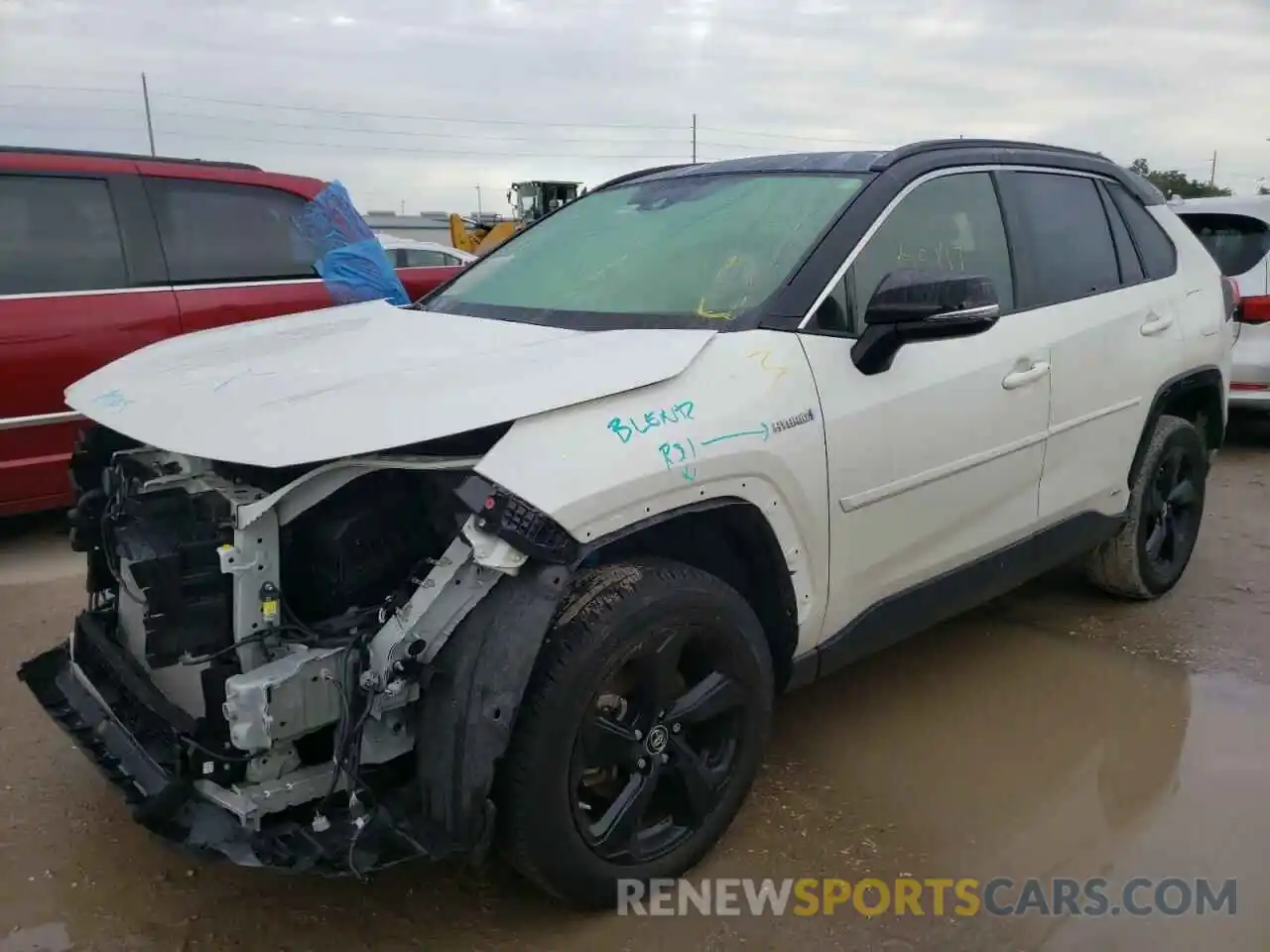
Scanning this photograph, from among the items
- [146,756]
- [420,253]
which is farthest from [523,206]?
[146,756]

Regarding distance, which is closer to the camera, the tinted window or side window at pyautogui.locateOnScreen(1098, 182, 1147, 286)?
side window at pyautogui.locateOnScreen(1098, 182, 1147, 286)

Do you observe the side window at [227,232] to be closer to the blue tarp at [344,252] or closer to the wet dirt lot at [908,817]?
the blue tarp at [344,252]

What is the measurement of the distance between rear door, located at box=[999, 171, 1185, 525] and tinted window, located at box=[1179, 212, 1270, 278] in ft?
11.4

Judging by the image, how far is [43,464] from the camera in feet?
16.3

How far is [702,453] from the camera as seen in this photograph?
2447 millimetres

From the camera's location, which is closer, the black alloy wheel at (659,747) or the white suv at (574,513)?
the white suv at (574,513)

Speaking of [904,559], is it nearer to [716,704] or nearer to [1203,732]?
[716,704]

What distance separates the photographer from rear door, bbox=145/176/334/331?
5488mm

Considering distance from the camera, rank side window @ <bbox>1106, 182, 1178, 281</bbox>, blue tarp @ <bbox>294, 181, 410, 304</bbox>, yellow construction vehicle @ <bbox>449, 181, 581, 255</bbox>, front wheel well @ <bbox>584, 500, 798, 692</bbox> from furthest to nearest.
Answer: yellow construction vehicle @ <bbox>449, 181, 581, 255</bbox> → blue tarp @ <bbox>294, 181, 410, 304</bbox> → side window @ <bbox>1106, 182, 1178, 281</bbox> → front wheel well @ <bbox>584, 500, 798, 692</bbox>

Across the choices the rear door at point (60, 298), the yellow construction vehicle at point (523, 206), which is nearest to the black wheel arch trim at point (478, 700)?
the rear door at point (60, 298)

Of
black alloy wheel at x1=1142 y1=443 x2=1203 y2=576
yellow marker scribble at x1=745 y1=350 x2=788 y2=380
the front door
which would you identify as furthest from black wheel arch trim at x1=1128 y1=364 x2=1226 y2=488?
yellow marker scribble at x1=745 y1=350 x2=788 y2=380

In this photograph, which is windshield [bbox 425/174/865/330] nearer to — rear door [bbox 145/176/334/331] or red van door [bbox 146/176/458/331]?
red van door [bbox 146/176/458/331]

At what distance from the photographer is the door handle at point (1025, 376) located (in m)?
3.32

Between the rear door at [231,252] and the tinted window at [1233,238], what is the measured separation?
19.1ft
